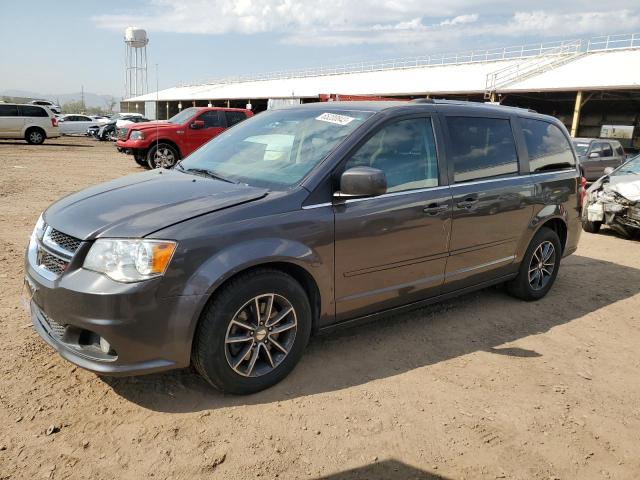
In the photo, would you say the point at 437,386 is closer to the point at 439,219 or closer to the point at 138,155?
the point at 439,219

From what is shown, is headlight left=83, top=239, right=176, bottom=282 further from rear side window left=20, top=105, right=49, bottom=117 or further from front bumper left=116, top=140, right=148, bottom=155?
rear side window left=20, top=105, right=49, bottom=117

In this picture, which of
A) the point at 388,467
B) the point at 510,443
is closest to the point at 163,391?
the point at 388,467

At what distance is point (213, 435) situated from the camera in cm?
274

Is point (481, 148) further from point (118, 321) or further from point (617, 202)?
point (617, 202)

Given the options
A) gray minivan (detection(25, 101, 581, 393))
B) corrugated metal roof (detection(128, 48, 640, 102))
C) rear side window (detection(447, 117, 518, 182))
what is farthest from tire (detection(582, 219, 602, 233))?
corrugated metal roof (detection(128, 48, 640, 102))

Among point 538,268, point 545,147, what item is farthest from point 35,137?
point 538,268

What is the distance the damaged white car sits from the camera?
7797mm

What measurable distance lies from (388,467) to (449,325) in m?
1.99

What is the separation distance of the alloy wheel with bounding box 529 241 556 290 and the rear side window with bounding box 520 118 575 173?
777 millimetres

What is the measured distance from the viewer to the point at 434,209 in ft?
12.4

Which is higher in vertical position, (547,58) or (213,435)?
(547,58)

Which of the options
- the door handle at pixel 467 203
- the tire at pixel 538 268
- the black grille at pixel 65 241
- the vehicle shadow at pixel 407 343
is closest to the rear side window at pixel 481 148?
the door handle at pixel 467 203

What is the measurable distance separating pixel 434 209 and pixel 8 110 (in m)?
23.2

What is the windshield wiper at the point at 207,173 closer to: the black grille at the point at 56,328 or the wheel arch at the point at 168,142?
the black grille at the point at 56,328
